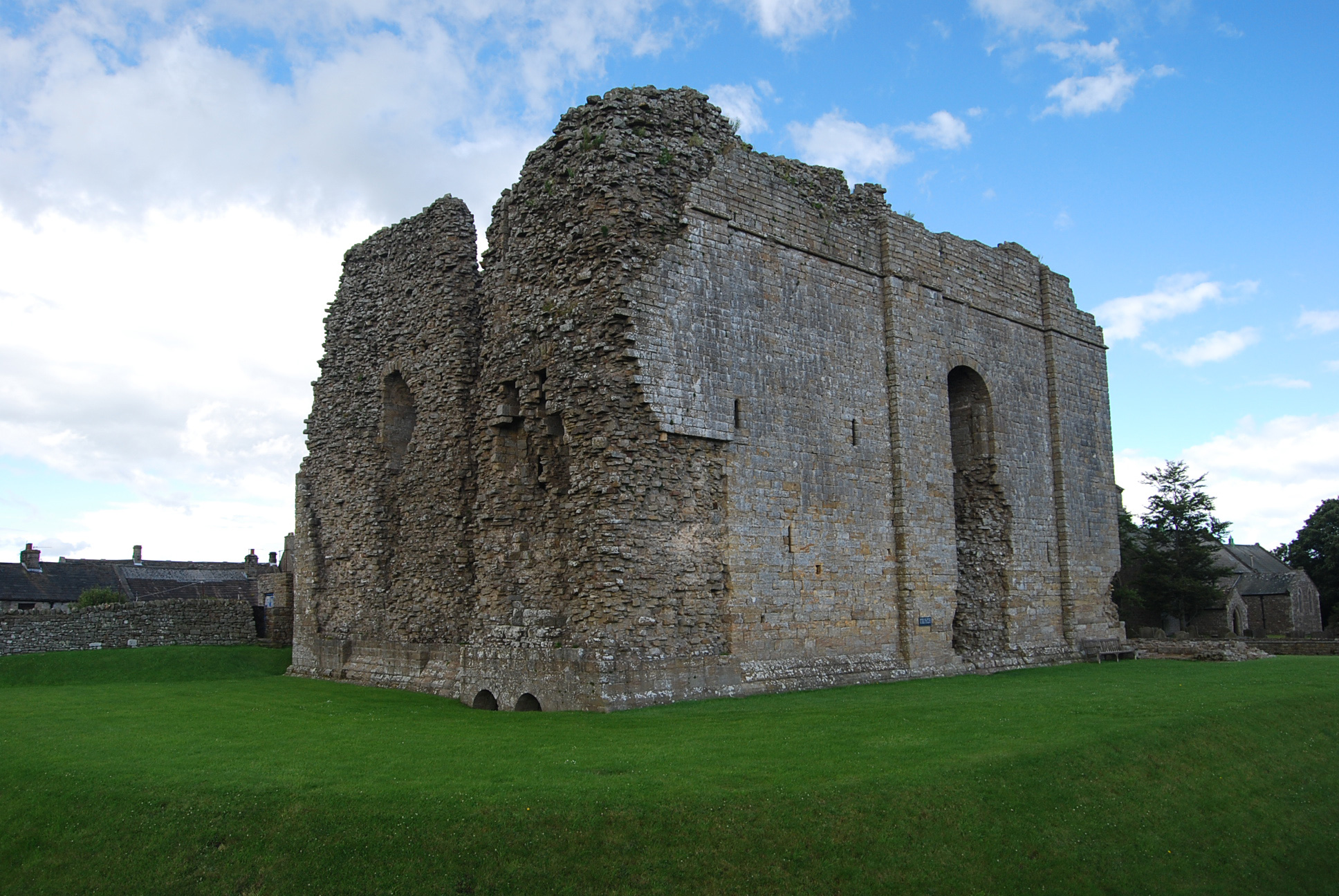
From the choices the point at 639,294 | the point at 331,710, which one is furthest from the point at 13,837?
the point at 639,294

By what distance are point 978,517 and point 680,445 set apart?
885 centimetres

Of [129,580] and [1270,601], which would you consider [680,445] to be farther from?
[129,580]

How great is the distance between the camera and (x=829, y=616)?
1535 centimetres

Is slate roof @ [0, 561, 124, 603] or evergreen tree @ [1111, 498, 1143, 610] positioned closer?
evergreen tree @ [1111, 498, 1143, 610]

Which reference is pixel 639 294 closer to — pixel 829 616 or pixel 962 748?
pixel 829 616

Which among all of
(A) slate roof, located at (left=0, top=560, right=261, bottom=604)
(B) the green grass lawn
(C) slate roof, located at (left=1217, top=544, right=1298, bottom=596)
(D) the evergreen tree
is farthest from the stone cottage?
(A) slate roof, located at (left=0, top=560, right=261, bottom=604)

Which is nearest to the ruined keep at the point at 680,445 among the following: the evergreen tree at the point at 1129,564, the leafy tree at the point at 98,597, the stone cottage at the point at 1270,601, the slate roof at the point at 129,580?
the evergreen tree at the point at 1129,564

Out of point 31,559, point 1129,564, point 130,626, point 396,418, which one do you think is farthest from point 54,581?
point 1129,564

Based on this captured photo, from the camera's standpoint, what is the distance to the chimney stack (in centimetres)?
3859

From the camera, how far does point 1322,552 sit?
4225 cm

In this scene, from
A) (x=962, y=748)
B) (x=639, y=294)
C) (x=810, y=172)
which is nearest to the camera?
(x=962, y=748)

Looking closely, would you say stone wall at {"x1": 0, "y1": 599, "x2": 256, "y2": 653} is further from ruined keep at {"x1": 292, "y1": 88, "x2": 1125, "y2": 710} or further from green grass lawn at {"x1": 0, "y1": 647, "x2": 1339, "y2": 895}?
green grass lawn at {"x1": 0, "y1": 647, "x2": 1339, "y2": 895}

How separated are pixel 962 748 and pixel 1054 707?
10.4 ft

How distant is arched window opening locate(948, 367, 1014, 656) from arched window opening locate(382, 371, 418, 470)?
37.2ft
